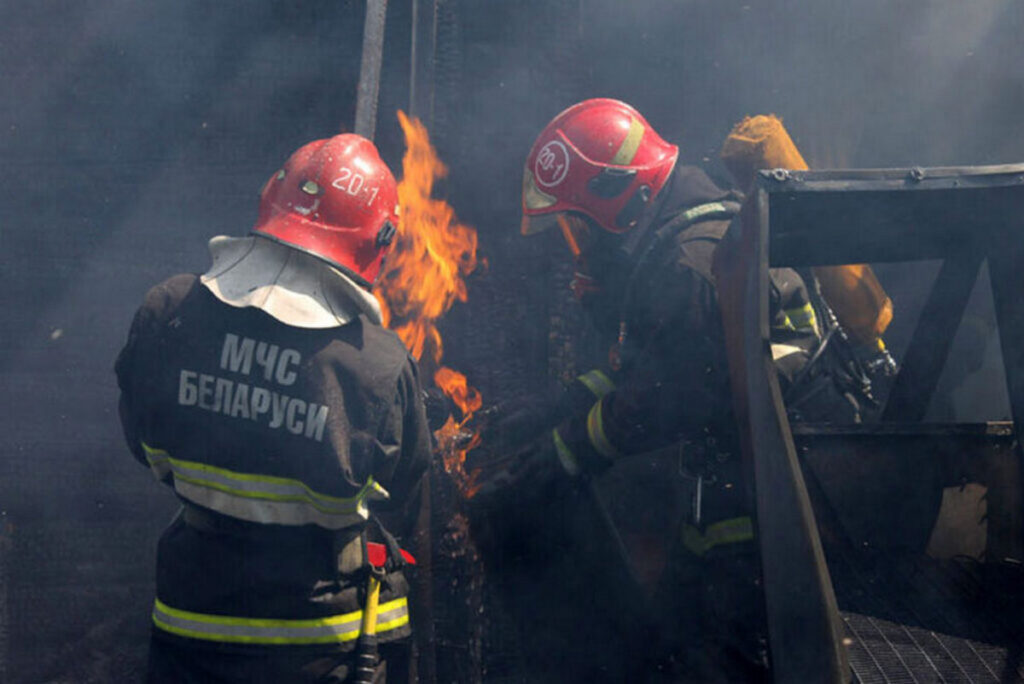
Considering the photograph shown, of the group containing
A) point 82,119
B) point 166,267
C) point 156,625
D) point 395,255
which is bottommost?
point 156,625

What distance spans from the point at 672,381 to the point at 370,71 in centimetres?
251

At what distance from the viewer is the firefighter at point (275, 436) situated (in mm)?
2578

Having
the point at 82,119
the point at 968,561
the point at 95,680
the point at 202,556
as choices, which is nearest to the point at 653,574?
the point at 968,561

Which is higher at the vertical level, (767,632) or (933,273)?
(933,273)

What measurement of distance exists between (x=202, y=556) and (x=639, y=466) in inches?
107

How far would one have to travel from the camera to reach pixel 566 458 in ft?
12.2

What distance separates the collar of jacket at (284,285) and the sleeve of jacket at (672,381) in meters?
1.33

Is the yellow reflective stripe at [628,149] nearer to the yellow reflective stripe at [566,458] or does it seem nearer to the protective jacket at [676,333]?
the protective jacket at [676,333]

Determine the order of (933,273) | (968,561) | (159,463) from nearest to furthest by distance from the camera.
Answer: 1. (159,463)
2. (968,561)
3. (933,273)

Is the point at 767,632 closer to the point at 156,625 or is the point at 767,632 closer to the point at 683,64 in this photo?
the point at 156,625

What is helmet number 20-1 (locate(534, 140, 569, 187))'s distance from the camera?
3.91 m

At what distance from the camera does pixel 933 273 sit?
5297 mm

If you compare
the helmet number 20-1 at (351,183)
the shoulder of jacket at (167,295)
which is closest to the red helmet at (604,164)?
the helmet number 20-1 at (351,183)

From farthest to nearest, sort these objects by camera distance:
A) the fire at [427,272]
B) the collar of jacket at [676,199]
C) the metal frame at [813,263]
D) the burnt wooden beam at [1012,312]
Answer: the fire at [427,272] < the collar of jacket at [676,199] < the burnt wooden beam at [1012,312] < the metal frame at [813,263]
